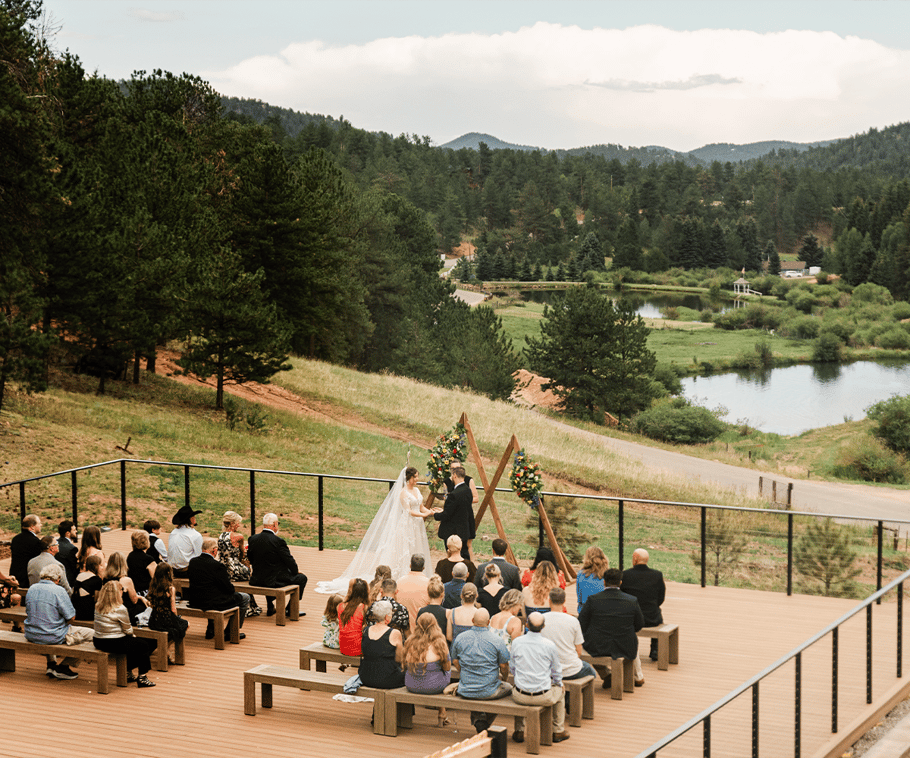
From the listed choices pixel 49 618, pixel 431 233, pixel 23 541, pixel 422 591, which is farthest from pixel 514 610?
pixel 431 233

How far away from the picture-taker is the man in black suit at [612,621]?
9.10 meters

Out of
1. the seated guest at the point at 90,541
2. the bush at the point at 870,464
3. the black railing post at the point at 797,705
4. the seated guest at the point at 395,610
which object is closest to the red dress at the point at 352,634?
the seated guest at the point at 395,610

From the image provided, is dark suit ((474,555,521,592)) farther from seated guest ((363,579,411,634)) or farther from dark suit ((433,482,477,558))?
dark suit ((433,482,477,558))

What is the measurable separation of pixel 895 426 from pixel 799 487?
1666 cm

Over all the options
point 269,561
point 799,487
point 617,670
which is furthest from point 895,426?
point 617,670

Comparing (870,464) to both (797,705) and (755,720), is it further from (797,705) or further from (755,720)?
(755,720)

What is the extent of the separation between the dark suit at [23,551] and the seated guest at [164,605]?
2.31m

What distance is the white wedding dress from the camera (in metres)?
12.1

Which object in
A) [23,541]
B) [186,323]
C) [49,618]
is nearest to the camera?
[49,618]

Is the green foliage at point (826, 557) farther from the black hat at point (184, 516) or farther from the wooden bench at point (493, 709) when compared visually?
the black hat at point (184, 516)

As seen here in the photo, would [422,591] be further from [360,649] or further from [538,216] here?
[538,216]

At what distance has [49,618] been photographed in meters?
9.39

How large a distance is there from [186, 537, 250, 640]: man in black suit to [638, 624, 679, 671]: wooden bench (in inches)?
176

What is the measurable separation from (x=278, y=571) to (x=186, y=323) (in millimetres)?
21541
